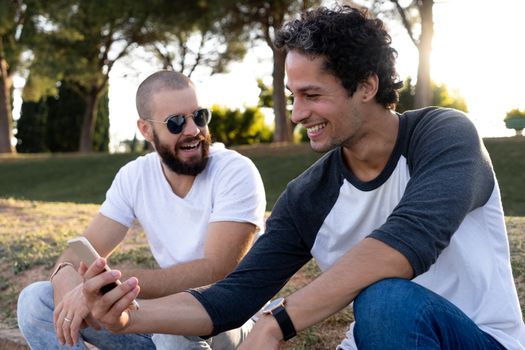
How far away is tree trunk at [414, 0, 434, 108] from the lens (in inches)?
852

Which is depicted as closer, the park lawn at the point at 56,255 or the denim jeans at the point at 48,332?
the denim jeans at the point at 48,332

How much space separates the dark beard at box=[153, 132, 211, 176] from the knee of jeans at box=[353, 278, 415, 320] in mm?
1756

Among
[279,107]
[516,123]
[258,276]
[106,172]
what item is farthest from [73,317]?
[279,107]

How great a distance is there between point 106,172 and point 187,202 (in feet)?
65.1

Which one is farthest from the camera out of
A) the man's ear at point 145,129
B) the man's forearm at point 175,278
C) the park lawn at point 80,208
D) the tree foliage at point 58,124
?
the tree foliage at point 58,124

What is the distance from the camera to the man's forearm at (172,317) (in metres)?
2.92

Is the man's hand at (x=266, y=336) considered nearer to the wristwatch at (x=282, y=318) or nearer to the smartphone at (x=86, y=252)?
the wristwatch at (x=282, y=318)

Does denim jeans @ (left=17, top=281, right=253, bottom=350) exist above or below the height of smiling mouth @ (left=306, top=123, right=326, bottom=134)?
below

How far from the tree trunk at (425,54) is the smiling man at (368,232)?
18.9m

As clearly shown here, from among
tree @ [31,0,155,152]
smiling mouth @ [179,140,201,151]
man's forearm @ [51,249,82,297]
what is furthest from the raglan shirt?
→ tree @ [31,0,155,152]

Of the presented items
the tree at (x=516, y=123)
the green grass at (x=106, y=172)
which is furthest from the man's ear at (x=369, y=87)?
the tree at (x=516, y=123)

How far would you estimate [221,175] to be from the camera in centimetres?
409

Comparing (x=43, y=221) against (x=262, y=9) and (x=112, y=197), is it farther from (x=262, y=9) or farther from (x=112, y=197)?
(x=262, y=9)

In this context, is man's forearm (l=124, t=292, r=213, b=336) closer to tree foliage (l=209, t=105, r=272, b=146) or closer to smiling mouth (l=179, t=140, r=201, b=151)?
smiling mouth (l=179, t=140, r=201, b=151)
